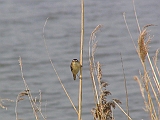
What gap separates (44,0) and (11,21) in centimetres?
209

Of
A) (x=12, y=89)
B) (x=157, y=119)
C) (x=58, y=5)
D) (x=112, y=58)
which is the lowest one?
(x=157, y=119)

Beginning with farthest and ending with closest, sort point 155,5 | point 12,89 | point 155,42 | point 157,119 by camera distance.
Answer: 1. point 155,5
2. point 155,42
3. point 12,89
4. point 157,119

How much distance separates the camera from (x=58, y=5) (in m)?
12.1

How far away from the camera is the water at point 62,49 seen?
22.9 ft

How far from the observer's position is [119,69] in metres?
7.93

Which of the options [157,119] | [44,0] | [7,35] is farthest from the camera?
[44,0]

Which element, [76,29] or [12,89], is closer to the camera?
[12,89]

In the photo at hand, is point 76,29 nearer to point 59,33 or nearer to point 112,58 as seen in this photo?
point 59,33

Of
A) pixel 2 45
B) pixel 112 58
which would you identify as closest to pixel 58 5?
pixel 2 45

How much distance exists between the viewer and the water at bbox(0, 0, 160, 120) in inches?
274

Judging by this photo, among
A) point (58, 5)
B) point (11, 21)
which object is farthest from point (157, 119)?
point (58, 5)

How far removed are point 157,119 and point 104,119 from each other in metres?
0.27

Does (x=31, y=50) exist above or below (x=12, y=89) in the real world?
above

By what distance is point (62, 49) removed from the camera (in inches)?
355
